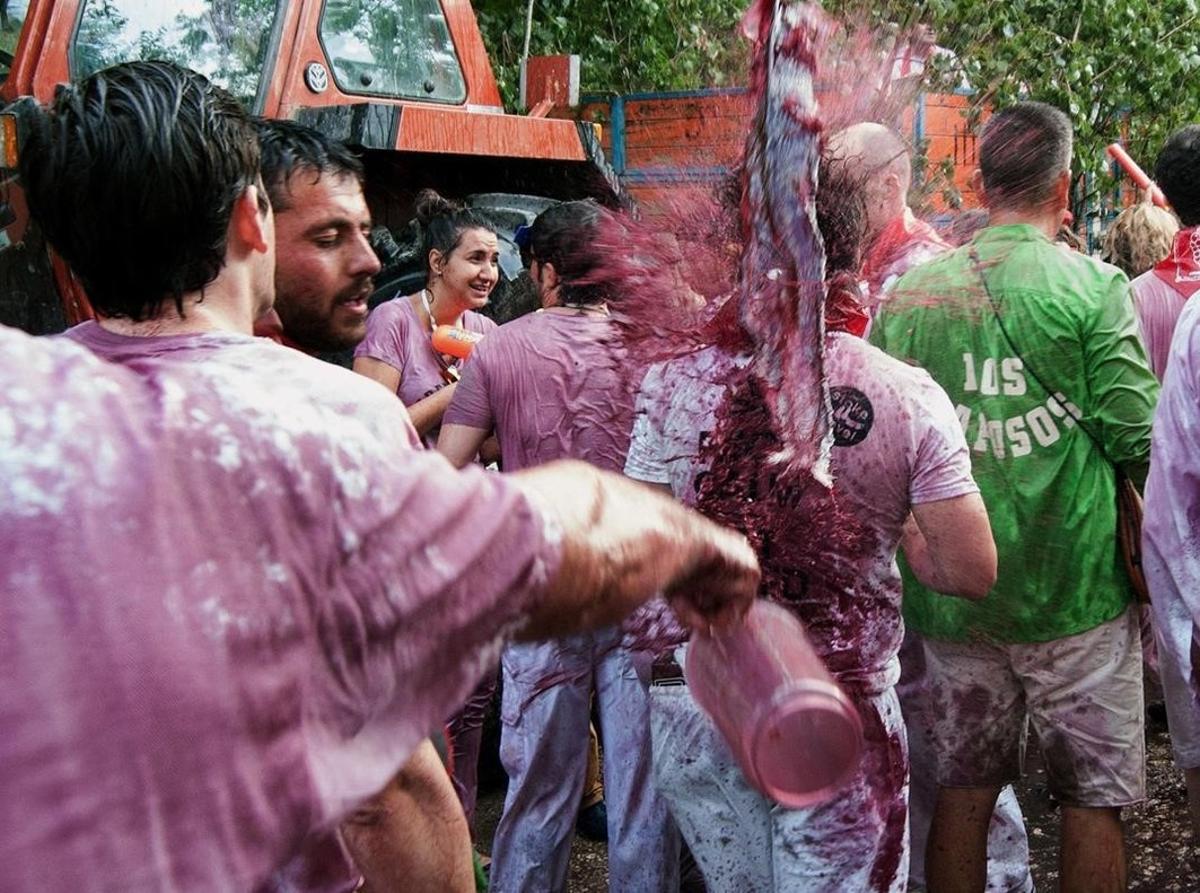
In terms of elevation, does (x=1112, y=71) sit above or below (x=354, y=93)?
above

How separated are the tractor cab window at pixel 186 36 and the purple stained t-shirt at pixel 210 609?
3953 millimetres

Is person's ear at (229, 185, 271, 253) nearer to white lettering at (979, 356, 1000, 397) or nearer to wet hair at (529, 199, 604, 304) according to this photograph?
wet hair at (529, 199, 604, 304)

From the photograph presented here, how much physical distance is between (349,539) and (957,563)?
5.82ft

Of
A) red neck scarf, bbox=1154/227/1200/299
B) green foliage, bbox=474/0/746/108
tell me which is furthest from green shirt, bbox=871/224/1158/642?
green foliage, bbox=474/0/746/108

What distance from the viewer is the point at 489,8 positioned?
30.0ft

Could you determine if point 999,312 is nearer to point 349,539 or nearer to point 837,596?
point 837,596

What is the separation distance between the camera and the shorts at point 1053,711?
3123mm

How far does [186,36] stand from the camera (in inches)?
185

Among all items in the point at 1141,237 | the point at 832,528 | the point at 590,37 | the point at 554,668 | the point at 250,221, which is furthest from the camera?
the point at 590,37

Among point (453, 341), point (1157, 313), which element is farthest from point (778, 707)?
point (1157, 313)

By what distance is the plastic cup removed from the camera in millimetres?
1431

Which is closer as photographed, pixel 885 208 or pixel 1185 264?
pixel 885 208

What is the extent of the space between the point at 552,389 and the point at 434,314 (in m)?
1.20

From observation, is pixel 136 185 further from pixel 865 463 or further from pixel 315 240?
pixel 865 463
